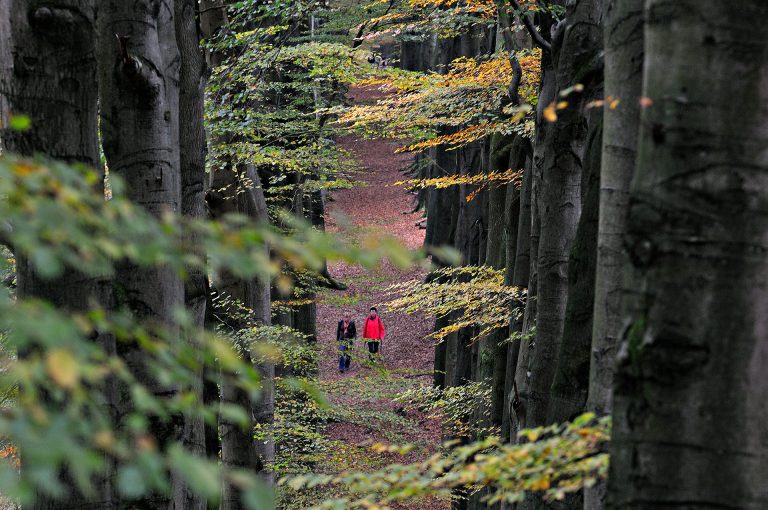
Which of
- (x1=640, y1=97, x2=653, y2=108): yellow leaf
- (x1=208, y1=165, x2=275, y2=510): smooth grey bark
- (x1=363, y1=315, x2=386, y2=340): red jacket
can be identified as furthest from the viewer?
(x1=363, y1=315, x2=386, y2=340): red jacket

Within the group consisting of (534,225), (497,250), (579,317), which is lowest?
(497,250)

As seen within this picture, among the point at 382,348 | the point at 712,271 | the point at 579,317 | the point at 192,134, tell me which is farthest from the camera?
the point at 382,348

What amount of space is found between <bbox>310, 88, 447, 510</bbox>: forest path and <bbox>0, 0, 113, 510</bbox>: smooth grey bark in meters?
1.44

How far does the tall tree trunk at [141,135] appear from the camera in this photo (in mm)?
4750

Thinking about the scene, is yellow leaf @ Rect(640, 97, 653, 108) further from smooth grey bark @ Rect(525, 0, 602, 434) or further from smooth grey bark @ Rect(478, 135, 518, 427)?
smooth grey bark @ Rect(478, 135, 518, 427)

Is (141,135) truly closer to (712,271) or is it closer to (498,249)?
(712,271)

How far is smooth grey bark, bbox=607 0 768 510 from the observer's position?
1979 mm

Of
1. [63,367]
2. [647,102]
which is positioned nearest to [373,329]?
[647,102]

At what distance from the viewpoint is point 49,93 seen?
3.86 meters

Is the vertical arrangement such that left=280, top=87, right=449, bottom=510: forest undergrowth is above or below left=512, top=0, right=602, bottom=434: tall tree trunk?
below

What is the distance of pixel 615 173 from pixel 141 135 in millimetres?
2871

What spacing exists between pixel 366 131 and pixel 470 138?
2527 mm

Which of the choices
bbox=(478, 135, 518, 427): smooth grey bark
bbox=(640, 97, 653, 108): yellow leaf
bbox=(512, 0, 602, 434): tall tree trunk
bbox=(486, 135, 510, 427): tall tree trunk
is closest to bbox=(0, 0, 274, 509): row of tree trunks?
bbox=(640, 97, 653, 108): yellow leaf

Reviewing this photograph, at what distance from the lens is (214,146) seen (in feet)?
34.8
